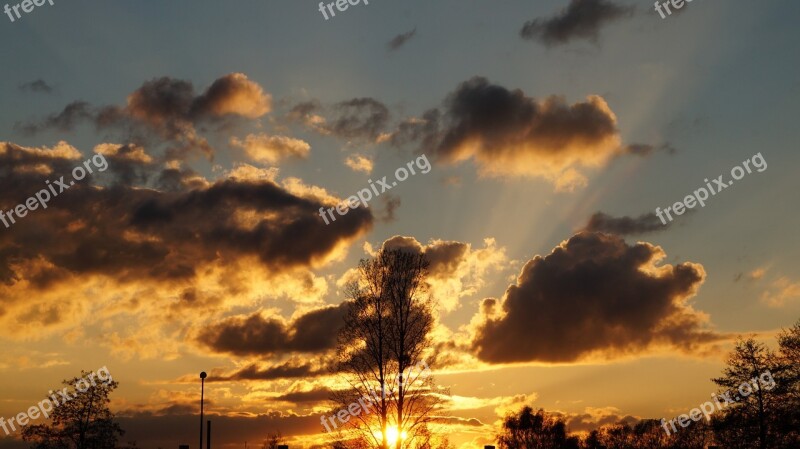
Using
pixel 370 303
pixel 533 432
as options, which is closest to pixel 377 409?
pixel 370 303

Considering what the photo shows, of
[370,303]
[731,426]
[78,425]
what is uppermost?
[370,303]

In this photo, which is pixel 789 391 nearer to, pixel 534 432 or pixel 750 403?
pixel 750 403

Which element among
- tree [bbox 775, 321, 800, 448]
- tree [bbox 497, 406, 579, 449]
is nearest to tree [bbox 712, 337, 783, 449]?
tree [bbox 775, 321, 800, 448]

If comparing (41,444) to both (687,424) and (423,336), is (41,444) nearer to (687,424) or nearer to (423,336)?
(423,336)

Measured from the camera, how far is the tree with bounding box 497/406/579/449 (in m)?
131

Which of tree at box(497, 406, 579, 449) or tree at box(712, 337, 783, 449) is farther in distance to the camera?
tree at box(497, 406, 579, 449)

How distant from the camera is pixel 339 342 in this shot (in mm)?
47594

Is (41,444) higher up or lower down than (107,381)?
lower down

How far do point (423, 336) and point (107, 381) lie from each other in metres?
40.3

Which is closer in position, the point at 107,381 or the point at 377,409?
the point at 377,409

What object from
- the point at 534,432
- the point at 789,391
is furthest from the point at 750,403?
the point at 534,432

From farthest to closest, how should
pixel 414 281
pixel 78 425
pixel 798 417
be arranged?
1. pixel 78 425
2. pixel 798 417
3. pixel 414 281

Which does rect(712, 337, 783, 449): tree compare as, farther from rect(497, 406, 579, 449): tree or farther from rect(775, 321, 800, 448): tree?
rect(497, 406, 579, 449): tree

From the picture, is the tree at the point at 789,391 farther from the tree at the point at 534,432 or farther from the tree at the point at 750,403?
the tree at the point at 534,432
